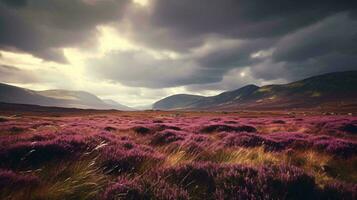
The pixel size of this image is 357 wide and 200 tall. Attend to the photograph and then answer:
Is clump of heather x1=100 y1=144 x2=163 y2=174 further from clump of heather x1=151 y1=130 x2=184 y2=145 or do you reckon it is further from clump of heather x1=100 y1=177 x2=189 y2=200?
clump of heather x1=151 y1=130 x2=184 y2=145

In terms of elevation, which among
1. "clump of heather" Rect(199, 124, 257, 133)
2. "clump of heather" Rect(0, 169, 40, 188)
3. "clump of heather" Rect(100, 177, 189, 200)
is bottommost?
"clump of heather" Rect(199, 124, 257, 133)

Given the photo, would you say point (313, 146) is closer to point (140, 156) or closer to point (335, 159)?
point (335, 159)

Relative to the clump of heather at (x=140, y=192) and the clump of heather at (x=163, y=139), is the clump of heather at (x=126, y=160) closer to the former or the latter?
the clump of heather at (x=140, y=192)

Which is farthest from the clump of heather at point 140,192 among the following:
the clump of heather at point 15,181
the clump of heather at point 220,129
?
the clump of heather at point 220,129

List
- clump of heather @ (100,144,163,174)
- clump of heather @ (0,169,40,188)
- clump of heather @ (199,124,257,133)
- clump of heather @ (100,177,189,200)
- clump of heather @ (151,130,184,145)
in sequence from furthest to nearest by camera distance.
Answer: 1. clump of heather @ (199,124,257,133)
2. clump of heather @ (151,130,184,145)
3. clump of heather @ (100,144,163,174)
4. clump of heather @ (0,169,40,188)
5. clump of heather @ (100,177,189,200)

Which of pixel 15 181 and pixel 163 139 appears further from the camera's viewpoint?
pixel 163 139

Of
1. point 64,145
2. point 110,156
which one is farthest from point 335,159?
point 64,145

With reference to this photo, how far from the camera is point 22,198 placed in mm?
2990

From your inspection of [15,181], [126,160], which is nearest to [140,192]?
[15,181]

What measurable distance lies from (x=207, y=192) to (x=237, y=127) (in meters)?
14.7

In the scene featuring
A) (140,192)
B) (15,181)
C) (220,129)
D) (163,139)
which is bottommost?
(220,129)

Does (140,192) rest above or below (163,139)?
above

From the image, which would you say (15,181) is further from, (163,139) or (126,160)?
(163,139)

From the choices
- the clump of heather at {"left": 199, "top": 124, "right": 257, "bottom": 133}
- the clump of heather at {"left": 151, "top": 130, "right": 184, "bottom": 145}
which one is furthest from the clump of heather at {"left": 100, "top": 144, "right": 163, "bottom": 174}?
the clump of heather at {"left": 199, "top": 124, "right": 257, "bottom": 133}
